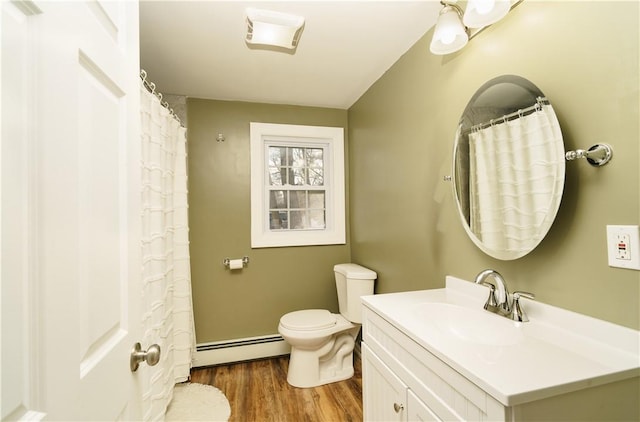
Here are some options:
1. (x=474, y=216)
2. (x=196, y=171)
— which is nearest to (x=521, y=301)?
(x=474, y=216)

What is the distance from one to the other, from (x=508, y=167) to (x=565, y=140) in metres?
0.20

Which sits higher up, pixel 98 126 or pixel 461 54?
pixel 461 54

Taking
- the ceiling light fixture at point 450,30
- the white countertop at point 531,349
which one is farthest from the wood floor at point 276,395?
the ceiling light fixture at point 450,30

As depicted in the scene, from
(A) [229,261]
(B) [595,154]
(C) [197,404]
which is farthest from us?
(A) [229,261]

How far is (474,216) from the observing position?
1.28 meters

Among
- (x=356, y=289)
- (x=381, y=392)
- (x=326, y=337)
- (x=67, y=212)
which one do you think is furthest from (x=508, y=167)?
(x=326, y=337)

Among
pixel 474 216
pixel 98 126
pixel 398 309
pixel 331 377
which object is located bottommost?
pixel 331 377

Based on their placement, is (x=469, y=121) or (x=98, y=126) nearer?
(x=98, y=126)

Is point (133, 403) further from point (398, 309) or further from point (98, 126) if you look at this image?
point (398, 309)

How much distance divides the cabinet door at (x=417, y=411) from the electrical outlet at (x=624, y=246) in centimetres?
68

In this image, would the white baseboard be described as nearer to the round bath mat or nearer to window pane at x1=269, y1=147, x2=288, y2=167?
the round bath mat

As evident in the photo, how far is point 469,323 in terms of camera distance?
1170 mm

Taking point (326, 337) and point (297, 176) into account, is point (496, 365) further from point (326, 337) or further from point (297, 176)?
point (297, 176)

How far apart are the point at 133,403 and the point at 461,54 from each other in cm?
184
